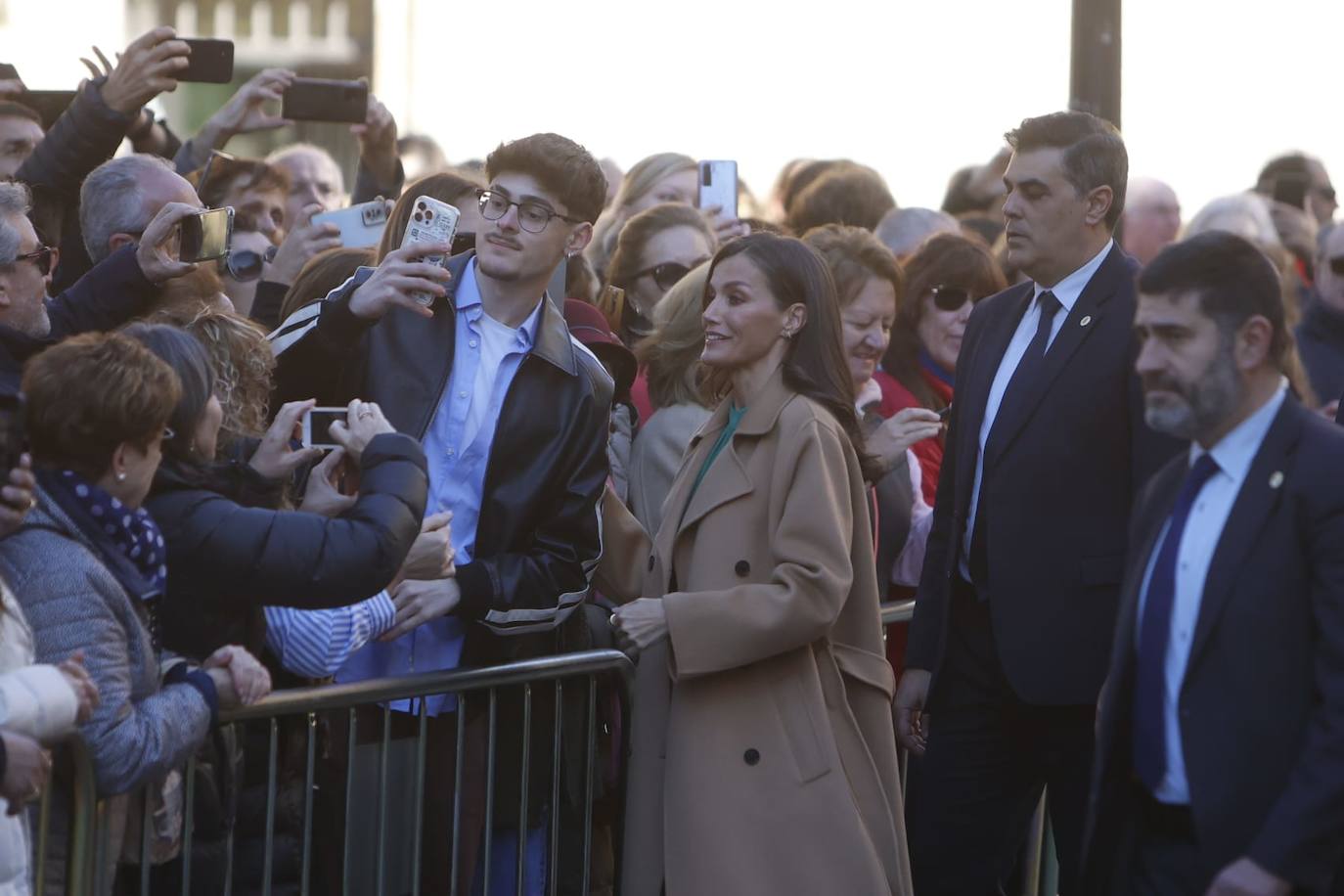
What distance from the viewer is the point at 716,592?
4484mm

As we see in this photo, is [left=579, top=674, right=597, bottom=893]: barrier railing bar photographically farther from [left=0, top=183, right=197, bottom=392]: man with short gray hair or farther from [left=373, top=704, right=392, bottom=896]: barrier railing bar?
[left=0, top=183, right=197, bottom=392]: man with short gray hair

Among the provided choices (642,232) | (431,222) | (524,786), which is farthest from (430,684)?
(642,232)

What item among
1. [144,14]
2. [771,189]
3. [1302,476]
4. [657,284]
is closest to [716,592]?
[1302,476]

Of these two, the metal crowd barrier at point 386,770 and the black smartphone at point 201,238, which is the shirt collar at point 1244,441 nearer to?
the metal crowd barrier at point 386,770

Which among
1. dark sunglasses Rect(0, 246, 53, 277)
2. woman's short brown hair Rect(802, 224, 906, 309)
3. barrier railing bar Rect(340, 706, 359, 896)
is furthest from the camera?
woman's short brown hair Rect(802, 224, 906, 309)

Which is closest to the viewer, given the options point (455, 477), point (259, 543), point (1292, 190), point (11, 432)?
point (11, 432)

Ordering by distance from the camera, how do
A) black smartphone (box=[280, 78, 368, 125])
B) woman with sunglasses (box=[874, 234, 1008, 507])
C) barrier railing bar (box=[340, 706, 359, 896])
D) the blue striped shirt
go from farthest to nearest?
black smartphone (box=[280, 78, 368, 125]), woman with sunglasses (box=[874, 234, 1008, 507]), barrier railing bar (box=[340, 706, 359, 896]), the blue striped shirt

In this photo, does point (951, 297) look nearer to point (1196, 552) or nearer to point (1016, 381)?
point (1016, 381)

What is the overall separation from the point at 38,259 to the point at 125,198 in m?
0.93

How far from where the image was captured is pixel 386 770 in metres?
4.49

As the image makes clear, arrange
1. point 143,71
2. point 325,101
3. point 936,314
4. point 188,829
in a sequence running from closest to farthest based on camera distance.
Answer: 1. point 188,829
2. point 143,71
3. point 936,314
4. point 325,101

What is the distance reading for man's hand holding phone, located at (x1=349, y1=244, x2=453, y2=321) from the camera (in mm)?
4543

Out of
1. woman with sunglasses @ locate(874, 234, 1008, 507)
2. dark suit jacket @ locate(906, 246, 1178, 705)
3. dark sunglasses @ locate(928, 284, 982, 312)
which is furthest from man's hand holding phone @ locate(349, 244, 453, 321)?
dark sunglasses @ locate(928, 284, 982, 312)

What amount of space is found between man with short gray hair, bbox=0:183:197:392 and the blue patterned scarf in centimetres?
79
